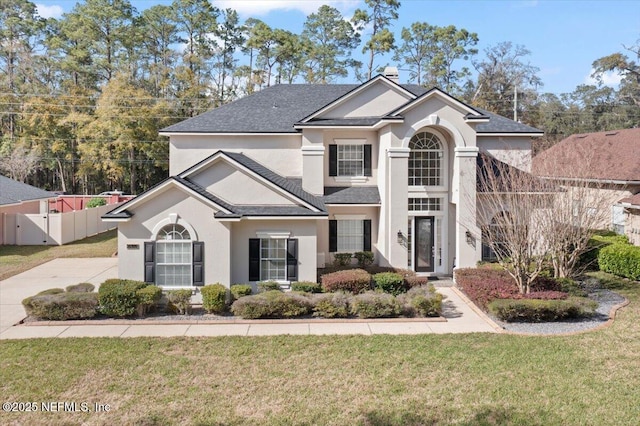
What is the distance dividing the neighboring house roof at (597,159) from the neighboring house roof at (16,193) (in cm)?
2811

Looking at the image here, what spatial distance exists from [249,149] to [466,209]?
32.2 feet

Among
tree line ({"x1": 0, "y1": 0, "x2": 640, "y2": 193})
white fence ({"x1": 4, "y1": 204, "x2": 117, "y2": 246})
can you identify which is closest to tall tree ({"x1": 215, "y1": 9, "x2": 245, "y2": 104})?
tree line ({"x1": 0, "y1": 0, "x2": 640, "y2": 193})

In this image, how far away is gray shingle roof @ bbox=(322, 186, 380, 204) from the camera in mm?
19469

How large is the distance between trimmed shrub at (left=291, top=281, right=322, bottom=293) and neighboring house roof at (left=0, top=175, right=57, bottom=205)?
2007cm

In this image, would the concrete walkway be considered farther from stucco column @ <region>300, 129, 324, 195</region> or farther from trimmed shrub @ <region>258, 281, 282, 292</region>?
stucco column @ <region>300, 129, 324, 195</region>

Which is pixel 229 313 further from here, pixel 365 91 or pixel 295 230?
pixel 365 91

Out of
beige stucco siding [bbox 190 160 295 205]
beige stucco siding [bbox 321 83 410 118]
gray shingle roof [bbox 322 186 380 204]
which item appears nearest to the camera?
beige stucco siding [bbox 190 160 295 205]

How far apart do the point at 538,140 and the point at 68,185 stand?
1897 inches

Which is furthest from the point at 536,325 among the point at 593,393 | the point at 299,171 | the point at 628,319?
the point at 299,171

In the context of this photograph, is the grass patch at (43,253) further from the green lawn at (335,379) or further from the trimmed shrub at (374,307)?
the trimmed shrub at (374,307)

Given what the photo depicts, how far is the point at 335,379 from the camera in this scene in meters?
9.75

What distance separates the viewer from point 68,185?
51969mm

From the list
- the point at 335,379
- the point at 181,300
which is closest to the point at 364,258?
the point at 181,300

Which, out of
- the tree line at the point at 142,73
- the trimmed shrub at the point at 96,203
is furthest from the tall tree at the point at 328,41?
the trimmed shrub at the point at 96,203
